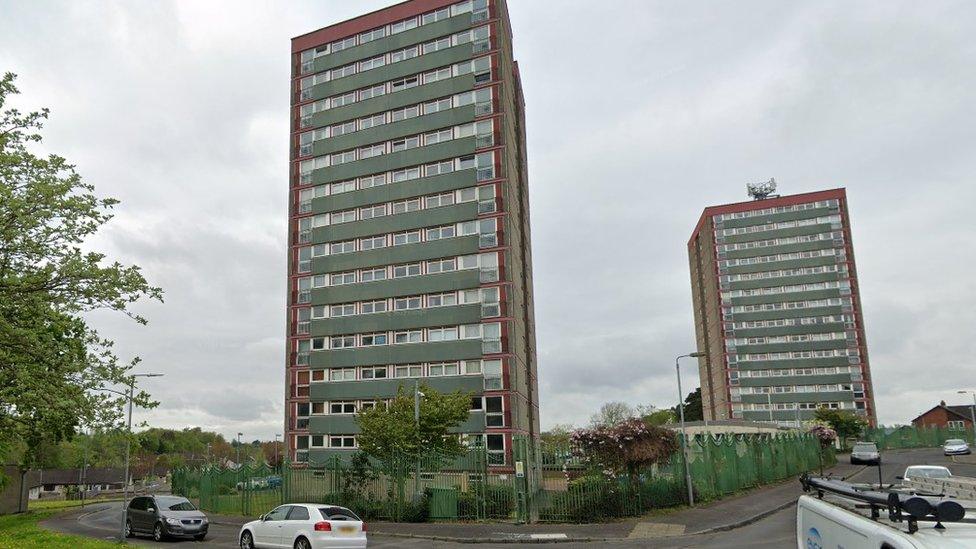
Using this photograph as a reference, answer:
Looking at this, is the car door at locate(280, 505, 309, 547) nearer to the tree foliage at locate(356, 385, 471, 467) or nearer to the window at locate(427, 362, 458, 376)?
the tree foliage at locate(356, 385, 471, 467)

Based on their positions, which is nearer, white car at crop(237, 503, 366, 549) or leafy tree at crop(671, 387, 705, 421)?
white car at crop(237, 503, 366, 549)

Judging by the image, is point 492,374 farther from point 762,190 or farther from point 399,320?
point 762,190

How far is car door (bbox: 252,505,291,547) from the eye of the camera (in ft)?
63.6

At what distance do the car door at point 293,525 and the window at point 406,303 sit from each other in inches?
1358

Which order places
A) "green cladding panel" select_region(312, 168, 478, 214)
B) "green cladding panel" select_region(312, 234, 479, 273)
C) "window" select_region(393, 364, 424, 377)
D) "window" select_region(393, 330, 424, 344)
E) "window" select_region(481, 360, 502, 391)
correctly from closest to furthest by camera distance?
"window" select_region(481, 360, 502, 391) → "window" select_region(393, 364, 424, 377) → "green cladding panel" select_region(312, 234, 479, 273) → "window" select_region(393, 330, 424, 344) → "green cladding panel" select_region(312, 168, 478, 214)

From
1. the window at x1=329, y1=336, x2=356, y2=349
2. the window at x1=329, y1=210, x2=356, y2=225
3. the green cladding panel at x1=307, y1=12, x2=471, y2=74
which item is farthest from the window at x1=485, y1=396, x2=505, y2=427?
the green cladding panel at x1=307, y1=12, x2=471, y2=74

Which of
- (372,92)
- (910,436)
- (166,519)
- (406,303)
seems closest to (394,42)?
(372,92)

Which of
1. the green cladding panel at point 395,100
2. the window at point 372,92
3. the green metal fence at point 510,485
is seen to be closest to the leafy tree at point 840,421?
the green metal fence at point 510,485

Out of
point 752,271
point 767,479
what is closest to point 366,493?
point 767,479

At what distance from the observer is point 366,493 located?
91.9 feet

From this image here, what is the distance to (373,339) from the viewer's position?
180 ft

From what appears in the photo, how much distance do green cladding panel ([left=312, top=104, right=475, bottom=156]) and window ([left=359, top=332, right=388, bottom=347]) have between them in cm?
1624

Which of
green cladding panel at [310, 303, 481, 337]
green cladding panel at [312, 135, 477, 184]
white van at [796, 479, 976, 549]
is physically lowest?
white van at [796, 479, 976, 549]

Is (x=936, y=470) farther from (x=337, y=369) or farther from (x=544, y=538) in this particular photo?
(x=337, y=369)
